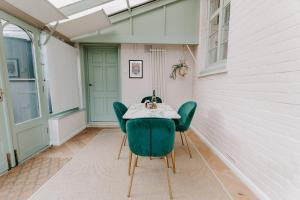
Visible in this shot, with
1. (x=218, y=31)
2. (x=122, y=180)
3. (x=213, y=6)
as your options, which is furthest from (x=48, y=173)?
(x=213, y=6)

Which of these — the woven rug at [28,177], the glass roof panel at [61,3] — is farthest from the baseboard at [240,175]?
the glass roof panel at [61,3]

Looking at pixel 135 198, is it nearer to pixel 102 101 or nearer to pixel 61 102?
pixel 61 102

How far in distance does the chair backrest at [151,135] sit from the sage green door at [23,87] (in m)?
1.76

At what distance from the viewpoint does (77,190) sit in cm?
167

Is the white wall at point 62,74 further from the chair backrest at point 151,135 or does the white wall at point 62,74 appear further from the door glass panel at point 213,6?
the door glass panel at point 213,6

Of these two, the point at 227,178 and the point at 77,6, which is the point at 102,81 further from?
the point at 227,178

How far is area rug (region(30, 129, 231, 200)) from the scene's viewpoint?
63.2 inches

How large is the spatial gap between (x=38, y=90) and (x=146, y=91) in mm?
2278

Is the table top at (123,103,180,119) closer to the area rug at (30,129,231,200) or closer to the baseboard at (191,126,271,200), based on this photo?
the area rug at (30,129,231,200)

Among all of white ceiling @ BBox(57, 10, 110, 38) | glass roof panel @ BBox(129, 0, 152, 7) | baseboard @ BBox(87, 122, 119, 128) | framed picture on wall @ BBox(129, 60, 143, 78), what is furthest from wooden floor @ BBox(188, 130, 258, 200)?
glass roof panel @ BBox(129, 0, 152, 7)

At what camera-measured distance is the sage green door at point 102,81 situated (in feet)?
13.3

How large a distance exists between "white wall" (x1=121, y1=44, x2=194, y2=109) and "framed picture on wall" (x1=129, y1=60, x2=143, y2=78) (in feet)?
0.26

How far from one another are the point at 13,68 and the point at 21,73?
6.0 inches

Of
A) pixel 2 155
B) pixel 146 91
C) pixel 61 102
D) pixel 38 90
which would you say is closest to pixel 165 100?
A: pixel 146 91
